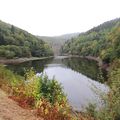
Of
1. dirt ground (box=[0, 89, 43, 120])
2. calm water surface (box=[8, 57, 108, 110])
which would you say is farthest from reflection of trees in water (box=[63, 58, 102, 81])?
dirt ground (box=[0, 89, 43, 120])

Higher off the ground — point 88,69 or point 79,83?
point 79,83

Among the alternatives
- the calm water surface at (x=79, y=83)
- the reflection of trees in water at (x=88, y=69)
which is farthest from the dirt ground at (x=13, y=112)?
→ the reflection of trees in water at (x=88, y=69)

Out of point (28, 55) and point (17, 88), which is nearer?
point (17, 88)

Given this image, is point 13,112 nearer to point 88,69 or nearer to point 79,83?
point 79,83

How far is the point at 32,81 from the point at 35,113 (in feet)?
13.5

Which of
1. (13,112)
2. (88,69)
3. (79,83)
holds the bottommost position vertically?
(88,69)

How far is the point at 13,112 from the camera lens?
1522cm

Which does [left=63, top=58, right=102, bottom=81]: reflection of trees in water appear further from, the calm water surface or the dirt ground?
the dirt ground

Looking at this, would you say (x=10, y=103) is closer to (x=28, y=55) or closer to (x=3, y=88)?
(x=3, y=88)

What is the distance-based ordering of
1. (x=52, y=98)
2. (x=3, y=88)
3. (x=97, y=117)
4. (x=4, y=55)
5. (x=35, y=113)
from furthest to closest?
(x=4, y=55) < (x=3, y=88) < (x=52, y=98) < (x=35, y=113) < (x=97, y=117)

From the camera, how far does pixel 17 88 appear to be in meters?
19.5

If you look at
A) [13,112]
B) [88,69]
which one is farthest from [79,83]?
[13,112]

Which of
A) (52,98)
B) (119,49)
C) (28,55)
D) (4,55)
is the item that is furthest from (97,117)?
(28,55)

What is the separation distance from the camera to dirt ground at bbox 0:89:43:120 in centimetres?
1434
